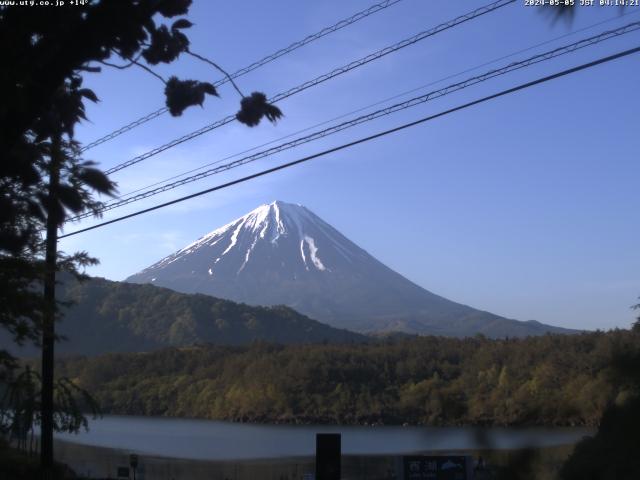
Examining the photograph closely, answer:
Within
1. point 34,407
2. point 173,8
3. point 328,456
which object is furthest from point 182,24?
point 34,407

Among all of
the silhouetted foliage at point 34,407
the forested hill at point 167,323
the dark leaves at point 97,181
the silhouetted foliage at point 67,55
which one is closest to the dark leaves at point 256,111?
A: the silhouetted foliage at point 67,55

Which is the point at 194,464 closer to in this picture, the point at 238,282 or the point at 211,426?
the point at 211,426

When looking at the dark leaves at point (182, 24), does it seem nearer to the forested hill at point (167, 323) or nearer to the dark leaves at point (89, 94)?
the dark leaves at point (89, 94)

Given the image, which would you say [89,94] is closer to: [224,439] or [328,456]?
[328,456]

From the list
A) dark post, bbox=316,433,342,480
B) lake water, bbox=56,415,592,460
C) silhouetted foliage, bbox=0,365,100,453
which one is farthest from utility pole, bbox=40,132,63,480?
lake water, bbox=56,415,592,460

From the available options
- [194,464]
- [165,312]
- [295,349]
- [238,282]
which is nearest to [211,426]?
[295,349]

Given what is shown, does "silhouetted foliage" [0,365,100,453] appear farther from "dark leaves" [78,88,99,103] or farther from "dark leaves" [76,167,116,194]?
"dark leaves" [78,88,99,103]
